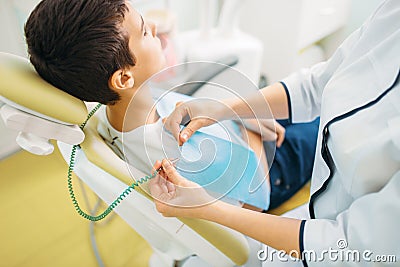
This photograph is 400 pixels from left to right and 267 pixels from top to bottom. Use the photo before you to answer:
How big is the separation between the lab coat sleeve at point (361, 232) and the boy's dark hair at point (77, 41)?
504 mm

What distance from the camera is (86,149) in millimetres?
769

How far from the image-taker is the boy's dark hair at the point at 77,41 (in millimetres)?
679

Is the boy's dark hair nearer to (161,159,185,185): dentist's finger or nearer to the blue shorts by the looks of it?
(161,159,185,185): dentist's finger

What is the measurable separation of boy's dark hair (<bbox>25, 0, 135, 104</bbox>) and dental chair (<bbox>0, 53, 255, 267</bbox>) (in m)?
0.04

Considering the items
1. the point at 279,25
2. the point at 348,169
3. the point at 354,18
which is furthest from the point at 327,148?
the point at 354,18

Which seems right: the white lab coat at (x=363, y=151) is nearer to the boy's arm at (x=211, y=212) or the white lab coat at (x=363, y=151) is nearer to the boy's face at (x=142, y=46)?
the boy's arm at (x=211, y=212)

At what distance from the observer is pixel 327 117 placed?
2.29 ft

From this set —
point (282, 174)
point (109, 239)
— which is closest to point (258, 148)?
point (282, 174)

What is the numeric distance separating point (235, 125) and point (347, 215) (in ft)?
1.05

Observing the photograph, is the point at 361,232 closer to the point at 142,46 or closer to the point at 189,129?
the point at 189,129

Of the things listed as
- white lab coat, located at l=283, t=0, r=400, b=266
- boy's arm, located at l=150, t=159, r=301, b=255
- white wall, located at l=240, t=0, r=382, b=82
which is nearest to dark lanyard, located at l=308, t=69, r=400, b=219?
white lab coat, located at l=283, t=0, r=400, b=266

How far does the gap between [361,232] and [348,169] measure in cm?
11

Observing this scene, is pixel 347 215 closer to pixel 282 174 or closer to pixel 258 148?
pixel 258 148

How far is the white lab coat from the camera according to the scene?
558 mm
